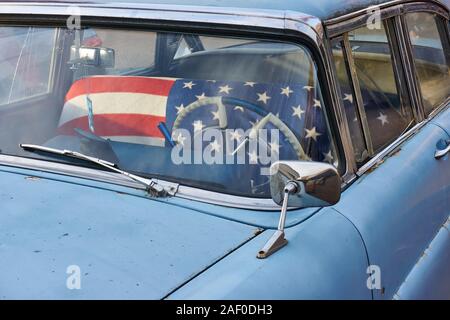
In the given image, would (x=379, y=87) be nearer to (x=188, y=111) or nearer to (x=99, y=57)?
(x=188, y=111)

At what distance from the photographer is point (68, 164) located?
244cm

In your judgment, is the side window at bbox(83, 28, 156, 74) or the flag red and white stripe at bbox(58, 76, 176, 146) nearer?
the flag red and white stripe at bbox(58, 76, 176, 146)

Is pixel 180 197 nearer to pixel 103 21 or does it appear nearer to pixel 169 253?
pixel 169 253

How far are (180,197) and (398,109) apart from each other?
1.43m

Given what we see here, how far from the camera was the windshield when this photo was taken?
2346 millimetres

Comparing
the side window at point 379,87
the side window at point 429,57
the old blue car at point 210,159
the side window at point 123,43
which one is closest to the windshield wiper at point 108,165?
the old blue car at point 210,159

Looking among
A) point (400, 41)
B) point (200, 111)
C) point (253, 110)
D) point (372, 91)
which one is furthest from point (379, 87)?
point (200, 111)

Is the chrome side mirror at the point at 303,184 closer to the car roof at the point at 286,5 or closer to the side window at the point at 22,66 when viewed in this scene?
the car roof at the point at 286,5

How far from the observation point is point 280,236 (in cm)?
198

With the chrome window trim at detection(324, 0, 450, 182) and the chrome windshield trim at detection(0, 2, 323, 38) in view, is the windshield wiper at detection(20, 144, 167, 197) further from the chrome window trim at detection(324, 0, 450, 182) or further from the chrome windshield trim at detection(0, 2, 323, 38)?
the chrome window trim at detection(324, 0, 450, 182)

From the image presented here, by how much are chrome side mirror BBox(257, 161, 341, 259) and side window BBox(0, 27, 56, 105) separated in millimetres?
1331

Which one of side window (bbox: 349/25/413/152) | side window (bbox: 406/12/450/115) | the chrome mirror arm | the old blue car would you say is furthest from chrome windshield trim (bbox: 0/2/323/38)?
side window (bbox: 406/12/450/115)

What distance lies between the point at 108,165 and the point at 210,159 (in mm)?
371
